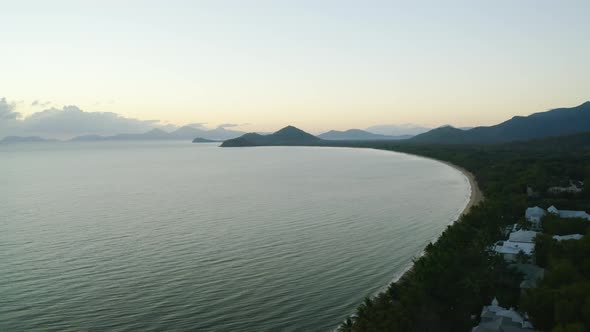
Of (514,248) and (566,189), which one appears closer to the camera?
(514,248)

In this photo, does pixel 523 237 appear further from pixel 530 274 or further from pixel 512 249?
pixel 530 274

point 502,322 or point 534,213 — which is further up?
point 534,213

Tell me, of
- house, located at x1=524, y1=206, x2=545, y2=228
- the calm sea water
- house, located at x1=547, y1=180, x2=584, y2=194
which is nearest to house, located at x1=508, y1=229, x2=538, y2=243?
house, located at x1=524, y1=206, x2=545, y2=228

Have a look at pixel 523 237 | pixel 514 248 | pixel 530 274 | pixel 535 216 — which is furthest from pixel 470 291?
pixel 535 216

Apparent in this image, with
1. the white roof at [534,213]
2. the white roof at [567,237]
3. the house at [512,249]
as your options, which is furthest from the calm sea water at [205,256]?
the white roof at [567,237]

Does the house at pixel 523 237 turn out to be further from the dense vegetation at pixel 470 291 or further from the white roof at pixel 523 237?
the dense vegetation at pixel 470 291
